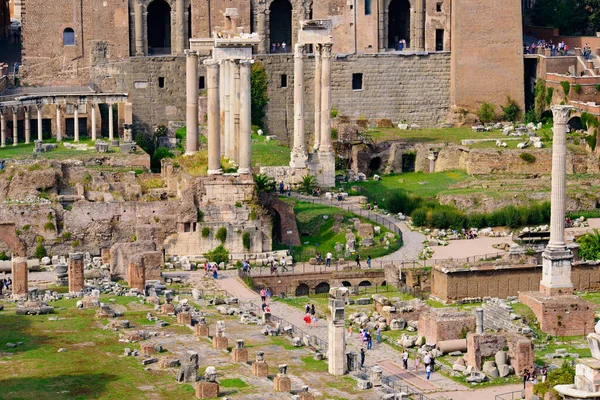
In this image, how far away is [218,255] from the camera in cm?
7694

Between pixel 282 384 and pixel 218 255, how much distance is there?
76.0 feet

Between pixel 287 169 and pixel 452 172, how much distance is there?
875cm

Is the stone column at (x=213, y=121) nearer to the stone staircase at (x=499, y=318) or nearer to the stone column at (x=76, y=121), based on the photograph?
the stone column at (x=76, y=121)

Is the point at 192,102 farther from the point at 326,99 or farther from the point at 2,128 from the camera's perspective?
the point at 2,128

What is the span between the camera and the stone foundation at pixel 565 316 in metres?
65.2

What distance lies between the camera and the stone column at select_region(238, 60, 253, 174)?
7994cm

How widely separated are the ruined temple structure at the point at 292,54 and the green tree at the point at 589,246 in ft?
83.7

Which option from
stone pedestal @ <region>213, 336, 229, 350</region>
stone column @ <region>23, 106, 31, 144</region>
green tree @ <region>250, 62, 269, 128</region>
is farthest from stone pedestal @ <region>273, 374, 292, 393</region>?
green tree @ <region>250, 62, 269, 128</region>

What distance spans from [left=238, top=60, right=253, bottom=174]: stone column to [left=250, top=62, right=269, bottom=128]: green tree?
18.6 meters

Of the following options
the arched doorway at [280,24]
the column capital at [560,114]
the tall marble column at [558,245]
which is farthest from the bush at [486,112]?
the tall marble column at [558,245]

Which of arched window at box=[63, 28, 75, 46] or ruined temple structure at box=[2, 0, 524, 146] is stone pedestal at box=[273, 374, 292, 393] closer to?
ruined temple structure at box=[2, 0, 524, 146]

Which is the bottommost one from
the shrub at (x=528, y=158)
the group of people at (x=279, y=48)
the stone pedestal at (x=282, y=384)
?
the stone pedestal at (x=282, y=384)

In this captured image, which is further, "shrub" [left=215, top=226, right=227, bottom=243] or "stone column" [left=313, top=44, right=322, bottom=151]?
"stone column" [left=313, top=44, right=322, bottom=151]

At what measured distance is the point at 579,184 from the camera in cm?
8769
